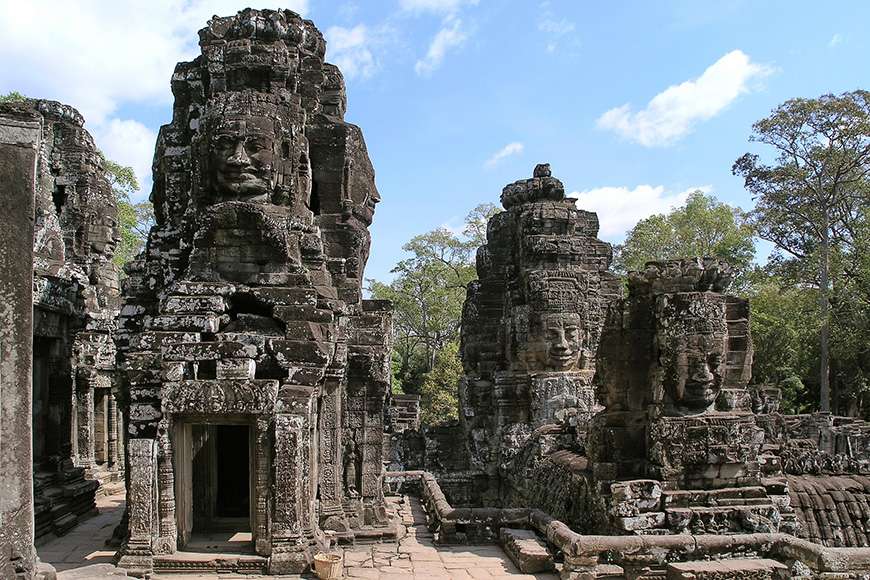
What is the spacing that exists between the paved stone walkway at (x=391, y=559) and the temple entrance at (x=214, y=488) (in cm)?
72

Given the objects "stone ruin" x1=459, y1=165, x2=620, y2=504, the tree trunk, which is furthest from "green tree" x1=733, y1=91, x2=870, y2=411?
"stone ruin" x1=459, y1=165, x2=620, y2=504

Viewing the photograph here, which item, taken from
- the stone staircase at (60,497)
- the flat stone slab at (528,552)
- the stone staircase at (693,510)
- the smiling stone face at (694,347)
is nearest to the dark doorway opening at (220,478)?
the stone staircase at (60,497)

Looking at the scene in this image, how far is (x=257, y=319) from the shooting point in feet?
26.2

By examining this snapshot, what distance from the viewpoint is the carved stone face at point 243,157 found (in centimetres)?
841

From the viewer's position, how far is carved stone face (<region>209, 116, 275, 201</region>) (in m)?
8.41

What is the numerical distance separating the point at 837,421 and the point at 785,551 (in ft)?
39.0

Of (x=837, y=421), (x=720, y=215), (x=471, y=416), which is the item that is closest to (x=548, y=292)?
(x=471, y=416)

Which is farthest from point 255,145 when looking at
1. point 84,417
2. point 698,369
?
point 84,417

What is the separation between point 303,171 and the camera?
952cm

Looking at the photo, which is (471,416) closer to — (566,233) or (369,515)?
(566,233)

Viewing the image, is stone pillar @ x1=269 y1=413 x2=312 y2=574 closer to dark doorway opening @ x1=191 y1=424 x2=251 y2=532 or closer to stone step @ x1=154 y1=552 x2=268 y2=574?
stone step @ x1=154 y1=552 x2=268 y2=574

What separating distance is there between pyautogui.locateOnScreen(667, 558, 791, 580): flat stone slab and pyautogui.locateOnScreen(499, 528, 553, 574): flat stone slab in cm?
132

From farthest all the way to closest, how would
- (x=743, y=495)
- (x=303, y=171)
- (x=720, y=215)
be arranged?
(x=720, y=215), (x=303, y=171), (x=743, y=495)

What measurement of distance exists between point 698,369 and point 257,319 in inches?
199
